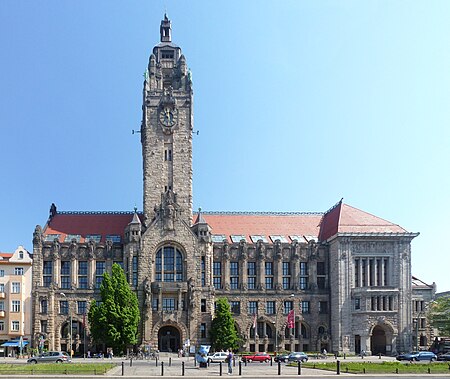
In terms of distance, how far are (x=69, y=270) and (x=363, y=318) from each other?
44.6 meters

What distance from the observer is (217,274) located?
371ft

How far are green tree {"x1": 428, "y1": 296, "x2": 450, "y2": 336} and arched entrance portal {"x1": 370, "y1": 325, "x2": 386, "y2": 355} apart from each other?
25.0ft

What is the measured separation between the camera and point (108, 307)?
98062mm

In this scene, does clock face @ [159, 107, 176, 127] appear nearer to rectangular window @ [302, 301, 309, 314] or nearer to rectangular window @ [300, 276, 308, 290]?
→ rectangular window @ [300, 276, 308, 290]

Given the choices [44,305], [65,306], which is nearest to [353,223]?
[65,306]

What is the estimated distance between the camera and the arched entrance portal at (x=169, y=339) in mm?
109062

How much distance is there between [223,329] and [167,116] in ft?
114

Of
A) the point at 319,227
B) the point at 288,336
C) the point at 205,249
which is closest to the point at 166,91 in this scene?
the point at 205,249

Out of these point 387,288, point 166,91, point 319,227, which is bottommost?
point 387,288

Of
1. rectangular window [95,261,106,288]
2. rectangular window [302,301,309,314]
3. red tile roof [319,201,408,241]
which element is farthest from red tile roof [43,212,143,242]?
red tile roof [319,201,408,241]

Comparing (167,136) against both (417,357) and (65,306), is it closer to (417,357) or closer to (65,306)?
(65,306)

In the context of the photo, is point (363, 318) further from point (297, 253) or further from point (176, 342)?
point (176, 342)

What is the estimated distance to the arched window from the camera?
109562 mm

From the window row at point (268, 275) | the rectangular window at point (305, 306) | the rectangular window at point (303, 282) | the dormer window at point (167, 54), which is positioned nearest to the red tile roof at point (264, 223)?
the window row at point (268, 275)
